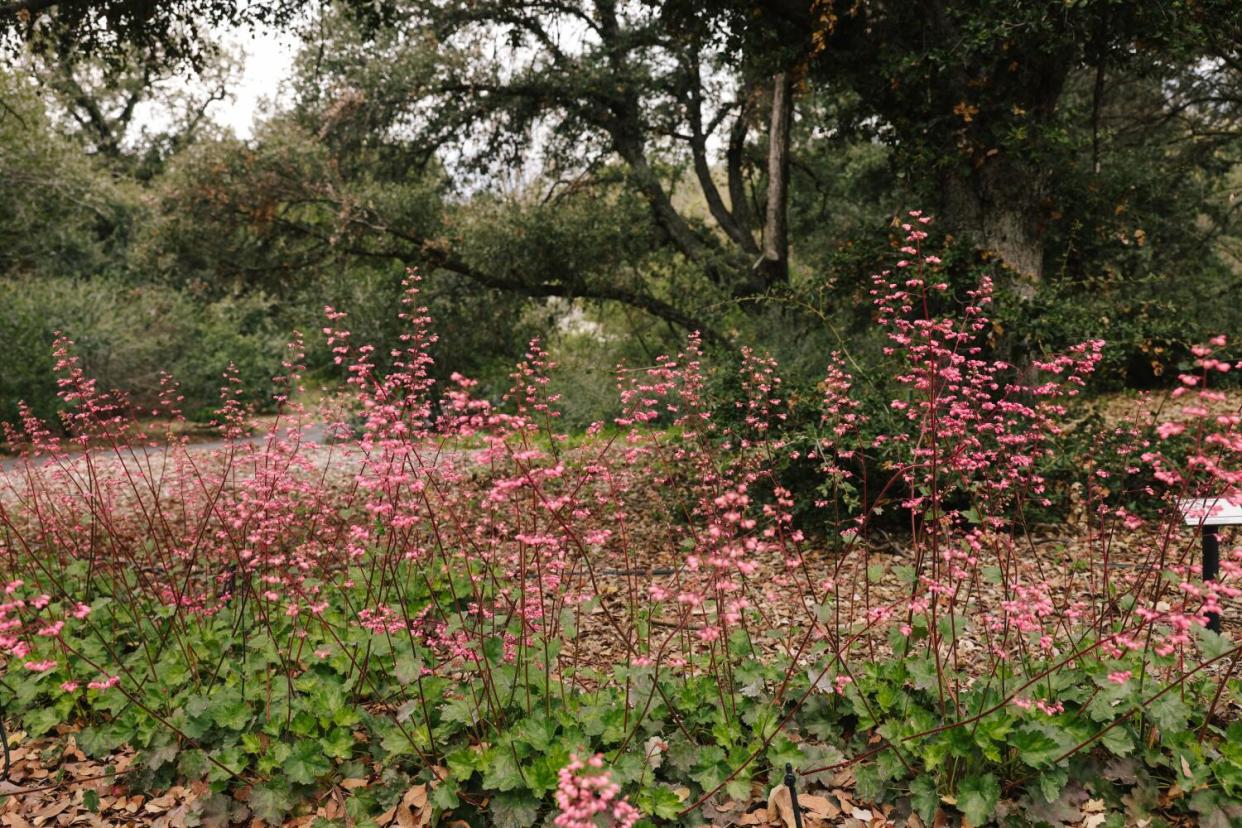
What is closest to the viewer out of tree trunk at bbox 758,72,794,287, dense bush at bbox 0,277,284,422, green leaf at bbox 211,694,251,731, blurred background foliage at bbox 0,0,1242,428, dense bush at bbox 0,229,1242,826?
dense bush at bbox 0,229,1242,826

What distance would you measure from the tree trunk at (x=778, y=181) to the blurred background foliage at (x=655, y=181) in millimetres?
50

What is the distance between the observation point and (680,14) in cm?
868

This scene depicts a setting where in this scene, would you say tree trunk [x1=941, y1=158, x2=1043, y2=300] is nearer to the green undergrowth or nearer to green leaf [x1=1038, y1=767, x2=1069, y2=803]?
the green undergrowth

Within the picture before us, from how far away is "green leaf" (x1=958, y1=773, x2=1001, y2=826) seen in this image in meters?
2.70

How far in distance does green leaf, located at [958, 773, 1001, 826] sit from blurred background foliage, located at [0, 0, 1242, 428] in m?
3.93

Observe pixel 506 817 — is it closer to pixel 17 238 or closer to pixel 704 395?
pixel 704 395

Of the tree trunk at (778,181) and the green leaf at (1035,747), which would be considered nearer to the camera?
the green leaf at (1035,747)

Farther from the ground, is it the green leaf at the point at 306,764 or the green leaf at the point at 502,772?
the green leaf at the point at 502,772

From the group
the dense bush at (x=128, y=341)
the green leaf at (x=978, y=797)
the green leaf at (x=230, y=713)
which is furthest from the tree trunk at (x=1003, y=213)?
the dense bush at (x=128, y=341)

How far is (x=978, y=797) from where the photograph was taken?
2.75 meters

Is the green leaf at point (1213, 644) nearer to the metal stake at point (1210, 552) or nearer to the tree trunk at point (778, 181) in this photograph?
the metal stake at point (1210, 552)

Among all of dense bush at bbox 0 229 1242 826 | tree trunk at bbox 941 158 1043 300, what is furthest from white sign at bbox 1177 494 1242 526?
tree trunk at bbox 941 158 1043 300

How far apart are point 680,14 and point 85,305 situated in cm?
1588

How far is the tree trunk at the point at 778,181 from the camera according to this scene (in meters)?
10.3
